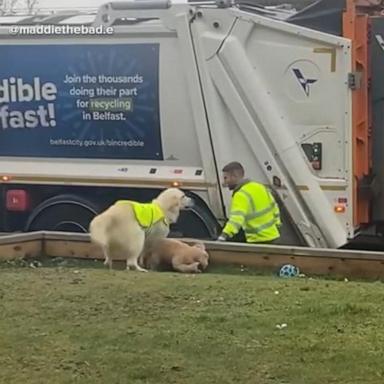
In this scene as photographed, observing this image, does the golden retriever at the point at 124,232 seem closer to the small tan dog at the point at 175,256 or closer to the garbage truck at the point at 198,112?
the small tan dog at the point at 175,256

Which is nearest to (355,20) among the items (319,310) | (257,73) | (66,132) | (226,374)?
(257,73)

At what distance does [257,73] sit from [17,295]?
4.03 metres

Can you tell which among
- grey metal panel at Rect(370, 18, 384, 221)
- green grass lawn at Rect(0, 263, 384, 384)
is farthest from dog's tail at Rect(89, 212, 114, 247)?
grey metal panel at Rect(370, 18, 384, 221)

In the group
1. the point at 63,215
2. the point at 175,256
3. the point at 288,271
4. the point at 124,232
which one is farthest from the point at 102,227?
the point at 63,215

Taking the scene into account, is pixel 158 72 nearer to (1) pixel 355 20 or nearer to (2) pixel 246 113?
(2) pixel 246 113

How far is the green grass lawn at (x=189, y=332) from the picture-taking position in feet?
15.9

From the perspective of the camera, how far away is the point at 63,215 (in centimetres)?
1077

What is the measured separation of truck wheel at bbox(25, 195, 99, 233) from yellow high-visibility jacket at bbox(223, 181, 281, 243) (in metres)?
1.59

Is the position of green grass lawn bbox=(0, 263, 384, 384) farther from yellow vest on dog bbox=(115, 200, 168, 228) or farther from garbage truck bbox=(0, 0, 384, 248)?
garbage truck bbox=(0, 0, 384, 248)

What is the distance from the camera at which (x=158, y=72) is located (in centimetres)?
1016

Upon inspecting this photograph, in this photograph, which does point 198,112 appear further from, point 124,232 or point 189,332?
point 189,332

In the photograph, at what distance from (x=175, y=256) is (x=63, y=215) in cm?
250

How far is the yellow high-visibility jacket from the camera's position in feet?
31.5

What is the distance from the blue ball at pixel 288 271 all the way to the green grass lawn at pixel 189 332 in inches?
38.1
